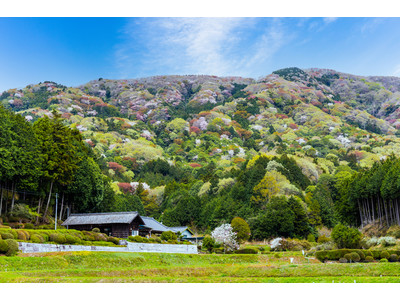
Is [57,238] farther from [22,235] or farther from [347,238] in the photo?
[347,238]

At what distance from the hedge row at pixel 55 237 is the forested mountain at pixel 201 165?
920 cm

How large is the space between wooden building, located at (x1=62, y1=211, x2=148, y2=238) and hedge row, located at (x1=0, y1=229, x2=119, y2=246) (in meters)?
7.95

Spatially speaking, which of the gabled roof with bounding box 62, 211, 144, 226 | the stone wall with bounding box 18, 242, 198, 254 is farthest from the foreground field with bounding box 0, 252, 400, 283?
the gabled roof with bounding box 62, 211, 144, 226

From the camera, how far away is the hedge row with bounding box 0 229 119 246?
27625mm

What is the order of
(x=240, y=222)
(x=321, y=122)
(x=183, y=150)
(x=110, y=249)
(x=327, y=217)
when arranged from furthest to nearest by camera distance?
(x=321, y=122) < (x=183, y=150) < (x=327, y=217) < (x=240, y=222) < (x=110, y=249)

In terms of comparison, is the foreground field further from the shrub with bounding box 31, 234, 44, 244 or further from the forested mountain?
the forested mountain

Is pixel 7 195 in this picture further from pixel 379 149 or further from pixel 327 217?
pixel 379 149

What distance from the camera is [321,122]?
183500 millimetres

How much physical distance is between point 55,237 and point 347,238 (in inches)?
1123

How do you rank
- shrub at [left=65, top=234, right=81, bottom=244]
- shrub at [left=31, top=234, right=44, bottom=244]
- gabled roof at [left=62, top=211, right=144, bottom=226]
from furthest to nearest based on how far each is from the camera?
gabled roof at [left=62, top=211, right=144, bottom=226] < shrub at [left=65, top=234, right=81, bottom=244] < shrub at [left=31, top=234, right=44, bottom=244]

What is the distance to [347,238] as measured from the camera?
1571 inches

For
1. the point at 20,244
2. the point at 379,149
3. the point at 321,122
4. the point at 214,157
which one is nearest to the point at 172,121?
the point at 214,157

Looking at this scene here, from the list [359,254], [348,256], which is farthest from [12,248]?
[359,254]

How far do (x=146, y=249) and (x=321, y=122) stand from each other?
159400mm
